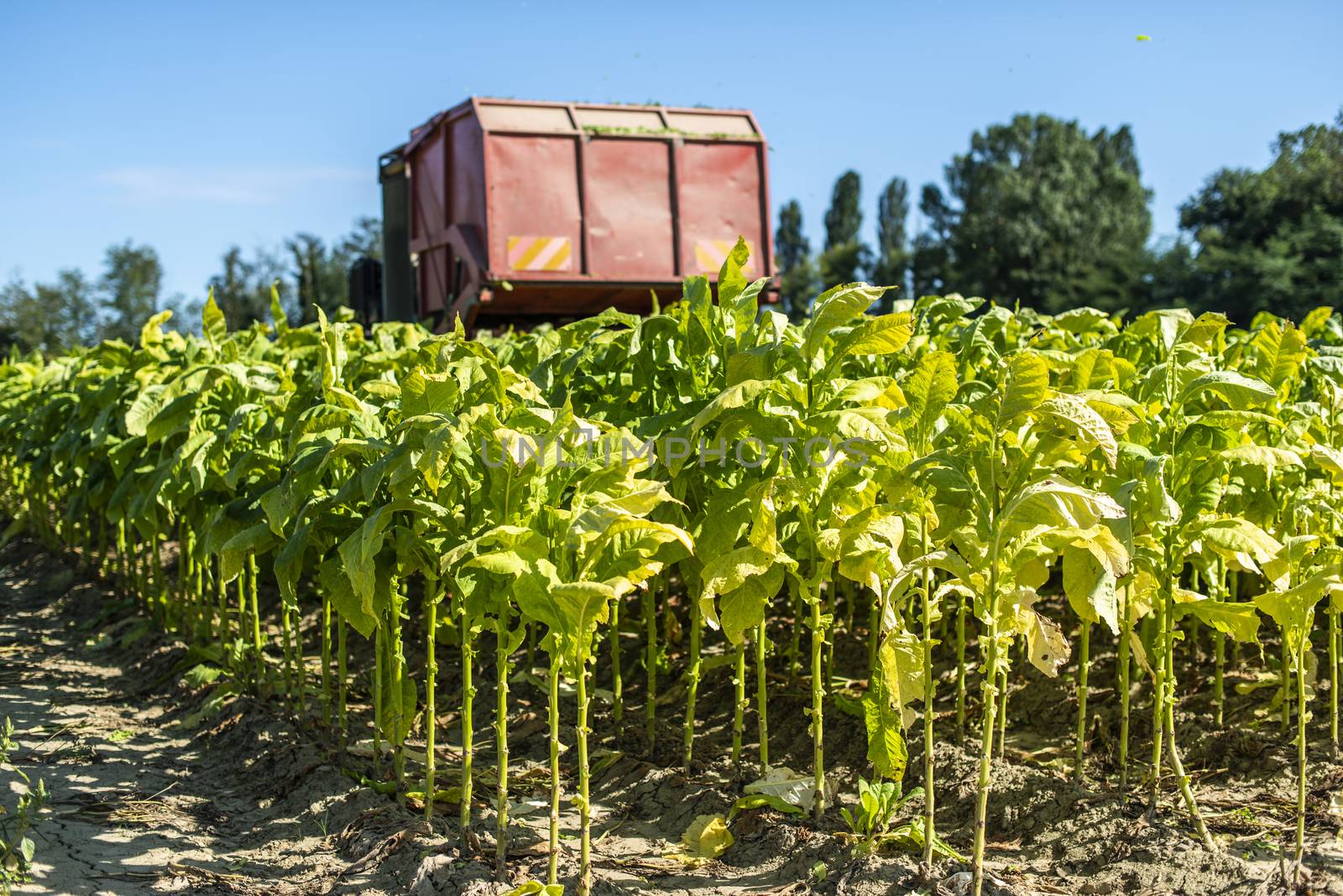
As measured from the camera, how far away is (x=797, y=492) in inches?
113

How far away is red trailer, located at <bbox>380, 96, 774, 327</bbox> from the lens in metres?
9.02

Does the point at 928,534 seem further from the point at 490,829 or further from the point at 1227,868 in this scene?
the point at 490,829

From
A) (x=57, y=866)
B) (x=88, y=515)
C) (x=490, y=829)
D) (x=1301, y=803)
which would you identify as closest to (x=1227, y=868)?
(x=1301, y=803)

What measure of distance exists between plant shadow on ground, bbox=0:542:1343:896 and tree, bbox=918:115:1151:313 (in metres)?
30.5

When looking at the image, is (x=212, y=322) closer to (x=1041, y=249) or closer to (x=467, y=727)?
(x=467, y=727)

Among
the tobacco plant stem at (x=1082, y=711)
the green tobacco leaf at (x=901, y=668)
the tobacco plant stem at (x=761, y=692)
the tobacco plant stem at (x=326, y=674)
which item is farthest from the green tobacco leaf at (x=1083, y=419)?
the tobacco plant stem at (x=326, y=674)

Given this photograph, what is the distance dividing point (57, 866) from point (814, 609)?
2.09 m

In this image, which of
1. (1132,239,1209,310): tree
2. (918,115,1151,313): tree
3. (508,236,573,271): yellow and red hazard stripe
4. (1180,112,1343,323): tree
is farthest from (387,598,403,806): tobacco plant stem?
(918,115,1151,313): tree

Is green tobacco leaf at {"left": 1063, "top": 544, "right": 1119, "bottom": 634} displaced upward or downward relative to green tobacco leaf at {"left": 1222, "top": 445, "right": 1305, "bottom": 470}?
downward

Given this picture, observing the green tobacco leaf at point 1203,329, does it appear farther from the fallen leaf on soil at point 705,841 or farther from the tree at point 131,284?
the tree at point 131,284

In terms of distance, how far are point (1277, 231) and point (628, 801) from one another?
29739 mm

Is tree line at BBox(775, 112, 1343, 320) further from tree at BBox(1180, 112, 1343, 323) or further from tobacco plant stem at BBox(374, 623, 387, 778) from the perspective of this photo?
tobacco plant stem at BBox(374, 623, 387, 778)

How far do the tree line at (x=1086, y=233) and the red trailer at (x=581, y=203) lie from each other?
12257 millimetres

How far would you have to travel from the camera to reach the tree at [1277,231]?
24.7 m
